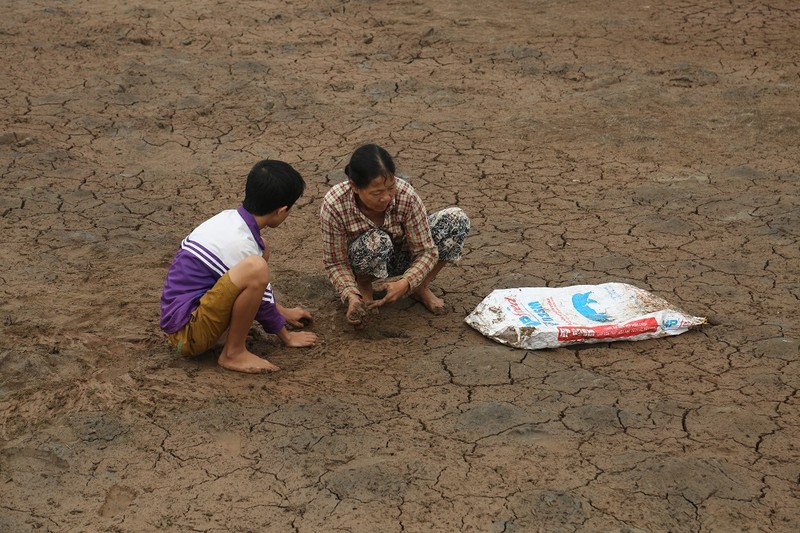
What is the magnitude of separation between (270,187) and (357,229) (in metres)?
0.52

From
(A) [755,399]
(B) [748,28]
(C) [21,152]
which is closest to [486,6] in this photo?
(B) [748,28]

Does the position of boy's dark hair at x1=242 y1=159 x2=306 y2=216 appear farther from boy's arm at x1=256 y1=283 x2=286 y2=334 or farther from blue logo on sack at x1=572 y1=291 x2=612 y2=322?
blue logo on sack at x1=572 y1=291 x2=612 y2=322

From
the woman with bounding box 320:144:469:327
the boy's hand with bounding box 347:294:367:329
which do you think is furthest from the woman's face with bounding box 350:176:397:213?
the boy's hand with bounding box 347:294:367:329

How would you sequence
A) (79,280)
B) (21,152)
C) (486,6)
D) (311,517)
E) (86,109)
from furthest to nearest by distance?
(486,6) < (86,109) < (21,152) < (79,280) < (311,517)

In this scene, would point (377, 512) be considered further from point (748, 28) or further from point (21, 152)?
point (748, 28)

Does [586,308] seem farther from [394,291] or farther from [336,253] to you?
[336,253]

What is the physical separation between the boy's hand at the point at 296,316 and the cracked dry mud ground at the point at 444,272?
86 mm

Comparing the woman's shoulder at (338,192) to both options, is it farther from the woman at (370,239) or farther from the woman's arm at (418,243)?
the woman's arm at (418,243)

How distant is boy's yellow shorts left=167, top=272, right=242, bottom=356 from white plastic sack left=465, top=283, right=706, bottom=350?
105cm

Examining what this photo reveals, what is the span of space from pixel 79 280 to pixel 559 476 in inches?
96.9

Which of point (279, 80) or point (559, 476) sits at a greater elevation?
point (279, 80)

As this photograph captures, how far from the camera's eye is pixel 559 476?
311 cm

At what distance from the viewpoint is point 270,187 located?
3670 mm

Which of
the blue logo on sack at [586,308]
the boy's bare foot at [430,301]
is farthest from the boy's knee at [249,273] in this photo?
the blue logo on sack at [586,308]
